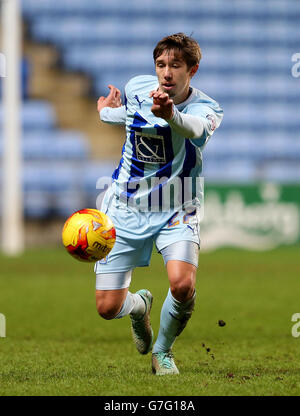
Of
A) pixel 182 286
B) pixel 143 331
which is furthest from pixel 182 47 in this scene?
pixel 143 331

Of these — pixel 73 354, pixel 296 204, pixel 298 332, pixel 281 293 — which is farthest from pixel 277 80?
pixel 73 354

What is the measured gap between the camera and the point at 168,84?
4121 mm

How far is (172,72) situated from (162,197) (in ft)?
2.27

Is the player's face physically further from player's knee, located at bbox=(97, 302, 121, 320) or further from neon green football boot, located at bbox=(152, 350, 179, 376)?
neon green football boot, located at bbox=(152, 350, 179, 376)

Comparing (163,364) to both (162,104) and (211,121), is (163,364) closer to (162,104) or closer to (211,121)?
(211,121)

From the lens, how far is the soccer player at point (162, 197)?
13.6 ft

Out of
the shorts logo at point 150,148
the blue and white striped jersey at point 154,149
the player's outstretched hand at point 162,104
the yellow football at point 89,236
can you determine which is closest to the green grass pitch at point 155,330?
the yellow football at point 89,236

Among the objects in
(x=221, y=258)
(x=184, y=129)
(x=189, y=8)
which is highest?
(x=189, y=8)

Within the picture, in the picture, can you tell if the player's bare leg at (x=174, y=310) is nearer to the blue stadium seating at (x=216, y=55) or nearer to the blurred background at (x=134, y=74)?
the blurred background at (x=134, y=74)

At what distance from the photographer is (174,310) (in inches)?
168

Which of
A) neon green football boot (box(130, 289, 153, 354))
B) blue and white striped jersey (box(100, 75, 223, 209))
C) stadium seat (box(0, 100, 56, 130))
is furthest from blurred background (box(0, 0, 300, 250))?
blue and white striped jersey (box(100, 75, 223, 209))

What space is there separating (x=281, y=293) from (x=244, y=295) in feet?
1.44

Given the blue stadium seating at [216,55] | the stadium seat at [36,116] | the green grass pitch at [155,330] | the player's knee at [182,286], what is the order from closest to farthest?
the green grass pitch at [155,330] → the player's knee at [182,286] → the stadium seat at [36,116] → the blue stadium seating at [216,55]

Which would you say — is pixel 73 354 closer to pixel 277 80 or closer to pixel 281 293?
pixel 281 293
